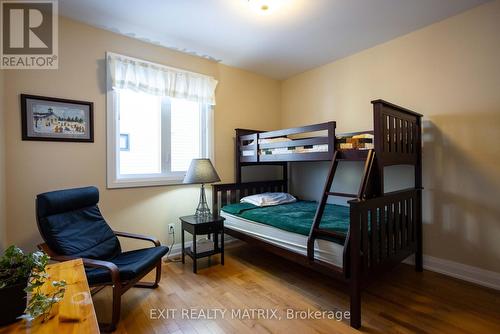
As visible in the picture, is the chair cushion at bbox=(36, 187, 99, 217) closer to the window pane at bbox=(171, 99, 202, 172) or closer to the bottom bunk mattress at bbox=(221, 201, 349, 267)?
the window pane at bbox=(171, 99, 202, 172)

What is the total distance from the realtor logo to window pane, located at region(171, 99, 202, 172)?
4.25ft

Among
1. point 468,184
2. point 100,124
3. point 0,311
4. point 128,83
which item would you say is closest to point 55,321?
point 0,311

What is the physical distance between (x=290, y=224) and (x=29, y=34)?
10.1 ft

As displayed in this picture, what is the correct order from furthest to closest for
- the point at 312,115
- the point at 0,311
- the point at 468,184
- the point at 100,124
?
the point at 312,115
the point at 100,124
the point at 468,184
the point at 0,311

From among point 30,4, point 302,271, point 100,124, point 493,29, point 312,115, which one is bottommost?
point 302,271

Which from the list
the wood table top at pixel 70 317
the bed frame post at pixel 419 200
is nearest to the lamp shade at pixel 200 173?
the wood table top at pixel 70 317

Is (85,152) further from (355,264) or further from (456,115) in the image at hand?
(456,115)

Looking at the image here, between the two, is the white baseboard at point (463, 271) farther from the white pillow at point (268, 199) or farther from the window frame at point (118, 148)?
the window frame at point (118, 148)

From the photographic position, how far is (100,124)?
104 inches

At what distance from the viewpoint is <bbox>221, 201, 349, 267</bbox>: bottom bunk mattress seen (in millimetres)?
2008

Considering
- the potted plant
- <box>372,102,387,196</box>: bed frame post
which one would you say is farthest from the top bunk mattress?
the potted plant

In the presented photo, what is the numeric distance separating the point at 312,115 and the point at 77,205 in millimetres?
3274

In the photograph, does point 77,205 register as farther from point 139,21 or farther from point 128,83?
point 139,21

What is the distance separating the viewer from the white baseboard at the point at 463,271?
225 cm
